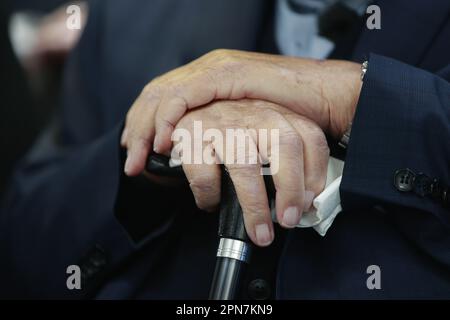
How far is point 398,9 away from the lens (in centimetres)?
78

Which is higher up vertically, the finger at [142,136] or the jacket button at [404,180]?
the jacket button at [404,180]

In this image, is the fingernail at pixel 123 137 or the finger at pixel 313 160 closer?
the finger at pixel 313 160

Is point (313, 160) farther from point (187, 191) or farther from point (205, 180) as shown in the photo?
point (187, 191)

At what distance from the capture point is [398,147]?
2.08 ft

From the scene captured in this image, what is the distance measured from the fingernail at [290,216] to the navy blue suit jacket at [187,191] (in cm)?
6

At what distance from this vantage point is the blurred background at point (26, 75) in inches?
58.4

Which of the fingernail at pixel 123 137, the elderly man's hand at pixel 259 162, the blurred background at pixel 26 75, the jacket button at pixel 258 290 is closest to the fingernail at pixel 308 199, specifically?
the elderly man's hand at pixel 259 162

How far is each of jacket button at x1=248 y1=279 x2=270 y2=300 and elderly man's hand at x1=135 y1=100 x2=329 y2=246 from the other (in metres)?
0.10

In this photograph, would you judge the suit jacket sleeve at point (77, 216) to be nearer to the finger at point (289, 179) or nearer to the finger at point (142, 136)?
the finger at point (142, 136)

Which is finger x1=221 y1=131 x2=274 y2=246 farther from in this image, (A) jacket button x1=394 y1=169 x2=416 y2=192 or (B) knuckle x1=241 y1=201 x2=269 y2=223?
(A) jacket button x1=394 y1=169 x2=416 y2=192

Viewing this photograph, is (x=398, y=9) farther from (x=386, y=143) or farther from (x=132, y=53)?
(x=132, y=53)

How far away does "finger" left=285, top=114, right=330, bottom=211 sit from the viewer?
0.62m

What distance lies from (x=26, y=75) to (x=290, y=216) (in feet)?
3.60
